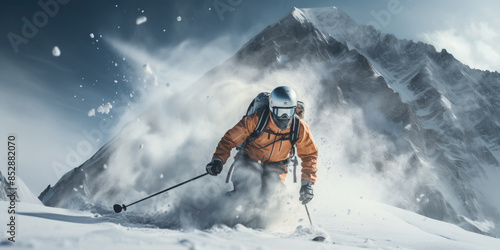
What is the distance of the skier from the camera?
17.3ft

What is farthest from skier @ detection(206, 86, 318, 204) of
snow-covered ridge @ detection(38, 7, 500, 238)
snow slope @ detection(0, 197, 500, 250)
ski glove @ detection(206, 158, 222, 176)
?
snow-covered ridge @ detection(38, 7, 500, 238)

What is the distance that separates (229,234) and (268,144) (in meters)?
2.33

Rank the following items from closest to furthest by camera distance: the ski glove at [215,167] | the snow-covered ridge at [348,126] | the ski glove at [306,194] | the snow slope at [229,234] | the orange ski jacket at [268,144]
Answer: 1. the snow slope at [229,234]
2. the ski glove at [215,167]
3. the ski glove at [306,194]
4. the orange ski jacket at [268,144]
5. the snow-covered ridge at [348,126]

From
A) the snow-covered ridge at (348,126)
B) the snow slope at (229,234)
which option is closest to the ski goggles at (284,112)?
the snow slope at (229,234)

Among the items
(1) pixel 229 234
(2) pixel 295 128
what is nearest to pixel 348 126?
(2) pixel 295 128

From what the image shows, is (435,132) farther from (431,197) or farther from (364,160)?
(364,160)

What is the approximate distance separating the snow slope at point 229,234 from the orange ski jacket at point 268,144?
3.77 feet

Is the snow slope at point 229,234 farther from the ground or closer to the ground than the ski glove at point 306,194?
closer to the ground

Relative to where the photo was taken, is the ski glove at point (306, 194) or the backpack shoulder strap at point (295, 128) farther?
the backpack shoulder strap at point (295, 128)

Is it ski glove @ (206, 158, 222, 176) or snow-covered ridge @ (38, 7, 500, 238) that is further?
snow-covered ridge @ (38, 7, 500, 238)

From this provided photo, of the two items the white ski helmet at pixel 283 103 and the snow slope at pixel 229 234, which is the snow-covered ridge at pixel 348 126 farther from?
the white ski helmet at pixel 283 103

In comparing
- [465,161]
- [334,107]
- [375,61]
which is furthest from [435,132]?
[334,107]

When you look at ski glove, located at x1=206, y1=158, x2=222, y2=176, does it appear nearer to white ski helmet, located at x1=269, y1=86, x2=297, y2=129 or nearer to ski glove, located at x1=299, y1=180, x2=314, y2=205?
white ski helmet, located at x1=269, y1=86, x2=297, y2=129

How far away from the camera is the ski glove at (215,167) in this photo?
507 centimetres
